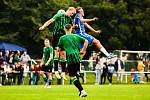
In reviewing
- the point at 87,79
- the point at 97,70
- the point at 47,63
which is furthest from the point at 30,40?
the point at 47,63

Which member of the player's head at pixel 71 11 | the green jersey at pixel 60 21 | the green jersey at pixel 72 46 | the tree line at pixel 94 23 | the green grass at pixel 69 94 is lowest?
the green grass at pixel 69 94

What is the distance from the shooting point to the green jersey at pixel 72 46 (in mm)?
18719

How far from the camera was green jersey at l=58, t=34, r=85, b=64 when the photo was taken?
61.4ft

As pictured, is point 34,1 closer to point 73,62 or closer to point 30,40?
point 30,40

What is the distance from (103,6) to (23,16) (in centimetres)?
910

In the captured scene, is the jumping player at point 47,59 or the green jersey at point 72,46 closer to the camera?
the green jersey at point 72,46

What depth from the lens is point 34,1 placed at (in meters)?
57.3

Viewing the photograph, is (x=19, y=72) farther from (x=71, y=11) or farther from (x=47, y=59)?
(x=71, y=11)

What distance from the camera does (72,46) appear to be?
18875mm

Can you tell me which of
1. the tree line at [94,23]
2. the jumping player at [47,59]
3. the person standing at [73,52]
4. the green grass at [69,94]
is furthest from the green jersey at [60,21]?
the tree line at [94,23]

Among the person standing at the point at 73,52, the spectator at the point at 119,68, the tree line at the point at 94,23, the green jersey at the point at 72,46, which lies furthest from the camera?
the tree line at the point at 94,23

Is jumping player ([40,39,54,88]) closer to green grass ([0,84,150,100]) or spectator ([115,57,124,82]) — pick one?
green grass ([0,84,150,100])

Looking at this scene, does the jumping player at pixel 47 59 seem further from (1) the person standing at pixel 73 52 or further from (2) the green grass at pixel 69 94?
(1) the person standing at pixel 73 52

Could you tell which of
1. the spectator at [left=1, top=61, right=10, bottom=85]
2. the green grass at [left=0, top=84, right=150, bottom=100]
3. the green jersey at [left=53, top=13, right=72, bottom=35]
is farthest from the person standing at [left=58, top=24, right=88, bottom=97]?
the spectator at [left=1, top=61, right=10, bottom=85]
